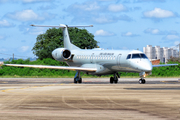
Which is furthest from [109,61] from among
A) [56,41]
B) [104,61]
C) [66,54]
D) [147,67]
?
[56,41]

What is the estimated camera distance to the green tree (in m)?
90.9

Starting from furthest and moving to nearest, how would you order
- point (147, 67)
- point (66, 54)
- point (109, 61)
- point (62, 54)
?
point (66, 54) → point (62, 54) → point (109, 61) → point (147, 67)

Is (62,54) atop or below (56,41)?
below

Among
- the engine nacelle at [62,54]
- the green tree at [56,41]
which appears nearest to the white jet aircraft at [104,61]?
the engine nacelle at [62,54]

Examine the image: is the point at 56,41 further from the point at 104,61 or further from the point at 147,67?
the point at 147,67

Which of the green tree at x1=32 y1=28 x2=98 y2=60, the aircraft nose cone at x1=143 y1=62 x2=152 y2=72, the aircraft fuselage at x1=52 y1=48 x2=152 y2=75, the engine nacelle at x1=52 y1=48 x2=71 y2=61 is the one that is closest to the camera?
the aircraft nose cone at x1=143 y1=62 x2=152 y2=72

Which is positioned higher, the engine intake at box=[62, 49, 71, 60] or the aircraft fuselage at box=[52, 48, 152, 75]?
the engine intake at box=[62, 49, 71, 60]

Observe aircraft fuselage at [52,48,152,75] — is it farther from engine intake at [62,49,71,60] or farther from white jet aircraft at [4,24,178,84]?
engine intake at [62,49,71,60]

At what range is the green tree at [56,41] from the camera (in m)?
90.9

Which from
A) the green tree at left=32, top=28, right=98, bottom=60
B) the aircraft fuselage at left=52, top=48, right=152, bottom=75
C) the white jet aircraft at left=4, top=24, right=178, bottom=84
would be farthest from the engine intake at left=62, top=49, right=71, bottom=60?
the green tree at left=32, top=28, right=98, bottom=60

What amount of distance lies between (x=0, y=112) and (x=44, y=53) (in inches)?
3143

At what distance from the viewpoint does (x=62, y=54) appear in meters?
43.8

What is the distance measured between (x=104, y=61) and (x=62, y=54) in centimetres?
631

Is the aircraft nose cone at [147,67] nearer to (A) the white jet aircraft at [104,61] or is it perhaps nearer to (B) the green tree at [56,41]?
(A) the white jet aircraft at [104,61]
